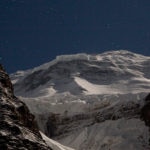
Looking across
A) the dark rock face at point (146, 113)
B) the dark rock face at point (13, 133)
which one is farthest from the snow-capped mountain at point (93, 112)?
the dark rock face at point (13, 133)

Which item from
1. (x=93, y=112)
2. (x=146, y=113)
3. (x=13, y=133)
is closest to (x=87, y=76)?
(x=93, y=112)

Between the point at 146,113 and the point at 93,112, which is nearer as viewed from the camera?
the point at 146,113

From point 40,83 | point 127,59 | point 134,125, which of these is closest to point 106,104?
point 134,125

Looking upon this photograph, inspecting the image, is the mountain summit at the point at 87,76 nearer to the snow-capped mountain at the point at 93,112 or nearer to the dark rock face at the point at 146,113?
the snow-capped mountain at the point at 93,112

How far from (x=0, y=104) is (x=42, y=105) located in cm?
4763

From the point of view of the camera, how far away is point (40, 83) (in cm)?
9719

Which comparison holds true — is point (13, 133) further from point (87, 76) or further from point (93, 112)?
point (87, 76)

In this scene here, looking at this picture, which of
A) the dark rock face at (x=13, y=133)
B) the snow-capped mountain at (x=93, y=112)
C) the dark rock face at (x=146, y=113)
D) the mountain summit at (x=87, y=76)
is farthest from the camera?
the mountain summit at (x=87, y=76)

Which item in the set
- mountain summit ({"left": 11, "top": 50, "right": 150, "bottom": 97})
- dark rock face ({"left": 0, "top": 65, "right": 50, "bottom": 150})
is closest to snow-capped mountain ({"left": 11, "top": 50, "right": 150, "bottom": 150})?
mountain summit ({"left": 11, "top": 50, "right": 150, "bottom": 97})

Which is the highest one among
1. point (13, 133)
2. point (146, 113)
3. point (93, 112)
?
point (13, 133)

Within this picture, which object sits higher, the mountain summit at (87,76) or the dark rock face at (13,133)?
the dark rock face at (13,133)

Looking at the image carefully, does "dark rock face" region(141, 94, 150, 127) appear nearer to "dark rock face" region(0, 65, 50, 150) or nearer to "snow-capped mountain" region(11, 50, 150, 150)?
"snow-capped mountain" region(11, 50, 150, 150)

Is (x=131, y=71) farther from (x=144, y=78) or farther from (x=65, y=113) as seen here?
(x=65, y=113)

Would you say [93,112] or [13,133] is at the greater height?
[13,133]
